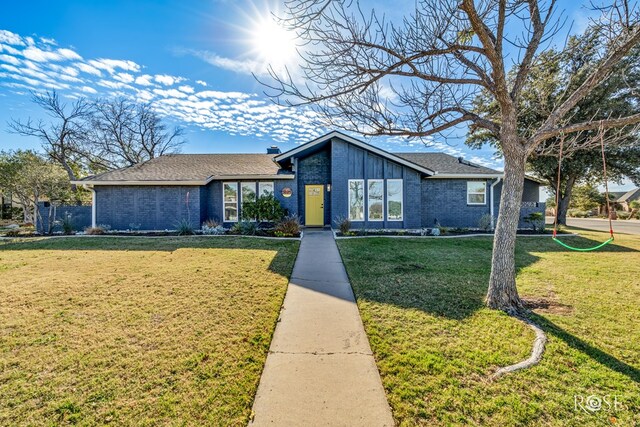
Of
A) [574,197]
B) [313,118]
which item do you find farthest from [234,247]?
[574,197]

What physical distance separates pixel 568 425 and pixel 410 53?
16.3 feet

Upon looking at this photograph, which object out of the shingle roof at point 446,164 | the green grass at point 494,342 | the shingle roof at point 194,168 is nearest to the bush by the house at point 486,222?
the shingle roof at point 446,164

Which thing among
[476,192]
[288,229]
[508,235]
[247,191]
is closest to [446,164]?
[476,192]

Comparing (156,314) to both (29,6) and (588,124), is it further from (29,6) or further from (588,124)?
Result: (29,6)

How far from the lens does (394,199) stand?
1354 centimetres

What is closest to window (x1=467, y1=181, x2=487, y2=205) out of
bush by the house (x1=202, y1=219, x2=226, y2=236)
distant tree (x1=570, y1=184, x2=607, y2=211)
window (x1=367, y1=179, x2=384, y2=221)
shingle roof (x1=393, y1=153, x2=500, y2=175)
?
shingle roof (x1=393, y1=153, x2=500, y2=175)

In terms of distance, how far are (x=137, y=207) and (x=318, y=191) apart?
9.10 metres

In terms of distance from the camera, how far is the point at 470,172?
14.3 meters

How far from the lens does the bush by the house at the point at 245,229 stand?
1231 cm

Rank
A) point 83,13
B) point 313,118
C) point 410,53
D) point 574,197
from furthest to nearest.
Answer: point 574,197 → point 83,13 → point 313,118 → point 410,53

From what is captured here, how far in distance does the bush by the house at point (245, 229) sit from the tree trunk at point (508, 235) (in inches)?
379

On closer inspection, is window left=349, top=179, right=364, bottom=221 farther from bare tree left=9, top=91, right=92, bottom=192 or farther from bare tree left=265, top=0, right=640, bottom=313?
bare tree left=9, top=91, right=92, bottom=192

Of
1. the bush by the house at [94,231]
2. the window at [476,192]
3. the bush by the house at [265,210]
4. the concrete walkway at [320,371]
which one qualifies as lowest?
the concrete walkway at [320,371]

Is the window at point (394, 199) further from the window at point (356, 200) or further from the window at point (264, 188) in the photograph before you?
the window at point (264, 188)
